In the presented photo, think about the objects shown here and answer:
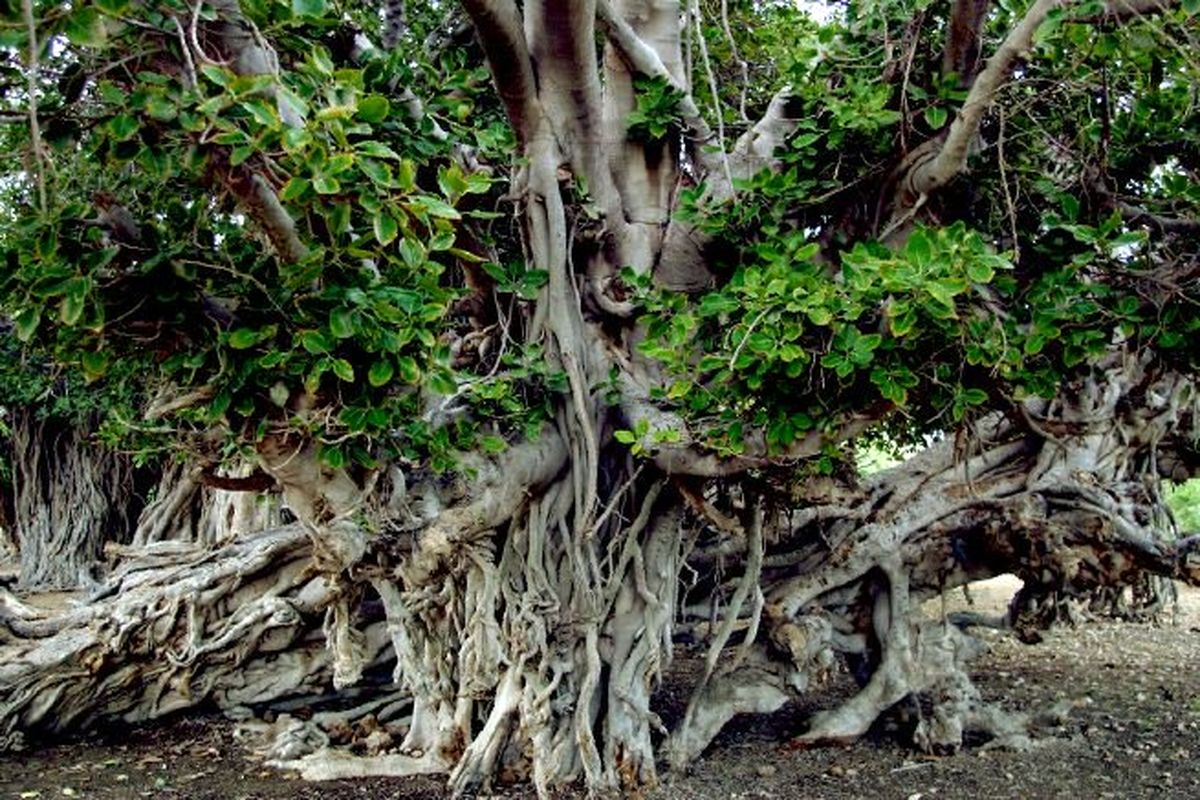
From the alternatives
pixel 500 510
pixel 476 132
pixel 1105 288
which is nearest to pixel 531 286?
pixel 476 132

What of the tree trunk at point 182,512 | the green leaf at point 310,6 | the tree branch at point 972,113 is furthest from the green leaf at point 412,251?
the tree trunk at point 182,512

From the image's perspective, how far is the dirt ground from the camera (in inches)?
132

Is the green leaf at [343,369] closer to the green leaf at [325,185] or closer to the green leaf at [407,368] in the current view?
the green leaf at [407,368]

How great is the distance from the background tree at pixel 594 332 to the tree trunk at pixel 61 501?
5.25 m

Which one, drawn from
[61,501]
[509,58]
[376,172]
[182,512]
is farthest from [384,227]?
[61,501]

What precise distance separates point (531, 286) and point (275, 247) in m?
0.93

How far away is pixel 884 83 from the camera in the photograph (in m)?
3.11

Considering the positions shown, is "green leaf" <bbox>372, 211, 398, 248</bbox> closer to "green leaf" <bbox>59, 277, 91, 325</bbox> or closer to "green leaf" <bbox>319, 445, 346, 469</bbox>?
"green leaf" <bbox>59, 277, 91, 325</bbox>

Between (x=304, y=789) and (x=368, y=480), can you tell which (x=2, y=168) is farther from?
(x=304, y=789)

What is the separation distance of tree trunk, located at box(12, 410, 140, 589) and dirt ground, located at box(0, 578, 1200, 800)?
→ 5.55m

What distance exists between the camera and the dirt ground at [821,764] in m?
3.35

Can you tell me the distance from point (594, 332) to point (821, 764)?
194 centimetres

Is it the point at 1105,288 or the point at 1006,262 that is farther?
the point at 1105,288

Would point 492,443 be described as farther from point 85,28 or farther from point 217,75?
point 85,28
